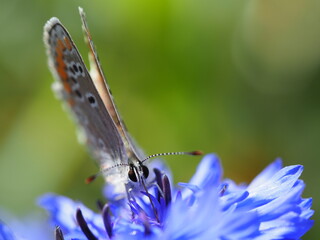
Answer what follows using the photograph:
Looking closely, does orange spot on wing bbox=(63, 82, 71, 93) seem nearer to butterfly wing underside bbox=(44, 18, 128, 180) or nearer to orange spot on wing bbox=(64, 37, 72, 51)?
butterfly wing underside bbox=(44, 18, 128, 180)

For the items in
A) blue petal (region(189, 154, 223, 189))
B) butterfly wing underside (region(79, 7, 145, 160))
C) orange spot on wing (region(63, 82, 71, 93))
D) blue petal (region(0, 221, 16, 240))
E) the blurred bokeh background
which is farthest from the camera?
the blurred bokeh background

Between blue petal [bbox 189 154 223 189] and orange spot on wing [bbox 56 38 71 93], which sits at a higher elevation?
orange spot on wing [bbox 56 38 71 93]

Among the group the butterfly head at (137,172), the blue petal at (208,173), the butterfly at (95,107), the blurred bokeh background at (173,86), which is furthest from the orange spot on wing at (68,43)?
the blurred bokeh background at (173,86)

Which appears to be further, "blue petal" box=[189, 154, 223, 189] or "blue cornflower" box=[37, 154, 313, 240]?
"blue petal" box=[189, 154, 223, 189]

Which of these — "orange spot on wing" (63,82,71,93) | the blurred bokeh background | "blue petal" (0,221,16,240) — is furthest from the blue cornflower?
the blurred bokeh background

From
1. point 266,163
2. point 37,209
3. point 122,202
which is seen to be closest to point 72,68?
point 122,202

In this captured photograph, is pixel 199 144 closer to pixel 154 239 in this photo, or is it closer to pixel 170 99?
pixel 170 99

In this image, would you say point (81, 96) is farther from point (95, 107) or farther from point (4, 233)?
point (4, 233)
